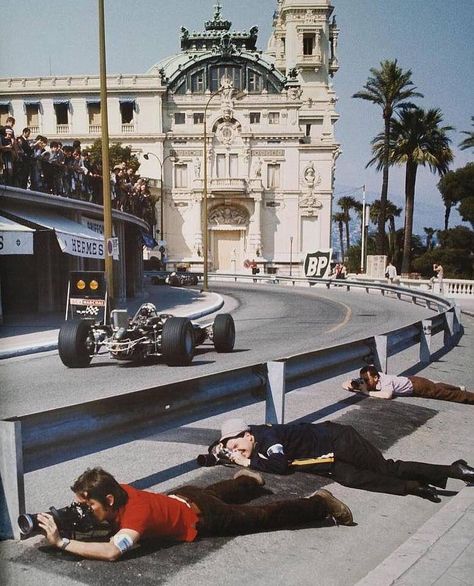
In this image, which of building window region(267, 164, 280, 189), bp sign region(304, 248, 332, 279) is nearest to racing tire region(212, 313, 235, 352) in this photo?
bp sign region(304, 248, 332, 279)

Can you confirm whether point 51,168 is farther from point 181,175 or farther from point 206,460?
point 181,175

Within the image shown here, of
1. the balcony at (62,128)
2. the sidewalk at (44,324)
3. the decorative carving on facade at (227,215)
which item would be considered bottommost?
the sidewalk at (44,324)

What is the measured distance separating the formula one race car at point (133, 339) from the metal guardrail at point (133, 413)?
3.09m

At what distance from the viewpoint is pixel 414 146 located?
51.0ft

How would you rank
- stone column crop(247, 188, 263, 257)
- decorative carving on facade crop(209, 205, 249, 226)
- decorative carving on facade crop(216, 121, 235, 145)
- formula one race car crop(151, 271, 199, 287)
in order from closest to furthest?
formula one race car crop(151, 271, 199, 287)
decorative carving on facade crop(216, 121, 235, 145)
stone column crop(247, 188, 263, 257)
decorative carving on facade crop(209, 205, 249, 226)

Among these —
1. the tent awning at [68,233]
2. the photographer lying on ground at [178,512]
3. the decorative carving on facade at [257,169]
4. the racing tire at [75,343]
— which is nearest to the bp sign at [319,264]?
the decorative carving on facade at [257,169]

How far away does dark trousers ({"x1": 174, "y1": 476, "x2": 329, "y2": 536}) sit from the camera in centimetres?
384

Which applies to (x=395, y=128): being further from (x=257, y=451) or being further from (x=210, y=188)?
(x=210, y=188)

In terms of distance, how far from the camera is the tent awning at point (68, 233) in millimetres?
15297

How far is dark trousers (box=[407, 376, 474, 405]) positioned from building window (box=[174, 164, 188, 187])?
63.6m

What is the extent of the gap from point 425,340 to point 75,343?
19.6ft

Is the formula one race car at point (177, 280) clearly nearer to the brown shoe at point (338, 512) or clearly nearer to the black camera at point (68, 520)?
the brown shoe at point (338, 512)

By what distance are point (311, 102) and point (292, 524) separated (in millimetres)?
49309

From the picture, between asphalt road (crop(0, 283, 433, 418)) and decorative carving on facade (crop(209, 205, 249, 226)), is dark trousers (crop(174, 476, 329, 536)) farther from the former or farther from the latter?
decorative carving on facade (crop(209, 205, 249, 226))
